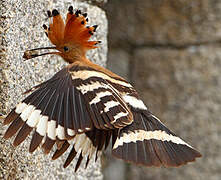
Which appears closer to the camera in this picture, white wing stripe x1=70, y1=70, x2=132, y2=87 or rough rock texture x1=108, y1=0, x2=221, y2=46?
white wing stripe x1=70, y1=70, x2=132, y2=87

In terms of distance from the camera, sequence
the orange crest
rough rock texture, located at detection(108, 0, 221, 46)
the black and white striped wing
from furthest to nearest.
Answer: rough rock texture, located at detection(108, 0, 221, 46)
the orange crest
the black and white striped wing

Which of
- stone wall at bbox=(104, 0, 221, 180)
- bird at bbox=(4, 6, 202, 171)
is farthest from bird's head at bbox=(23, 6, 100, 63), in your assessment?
stone wall at bbox=(104, 0, 221, 180)

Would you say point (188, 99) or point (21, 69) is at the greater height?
point (21, 69)

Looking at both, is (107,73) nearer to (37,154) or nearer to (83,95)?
(83,95)

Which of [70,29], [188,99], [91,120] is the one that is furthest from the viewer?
[188,99]

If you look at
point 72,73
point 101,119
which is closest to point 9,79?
point 72,73

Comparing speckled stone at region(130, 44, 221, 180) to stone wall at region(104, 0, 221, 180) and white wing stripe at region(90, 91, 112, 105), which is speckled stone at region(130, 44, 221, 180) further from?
white wing stripe at region(90, 91, 112, 105)

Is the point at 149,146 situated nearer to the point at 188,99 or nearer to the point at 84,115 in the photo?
the point at 84,115

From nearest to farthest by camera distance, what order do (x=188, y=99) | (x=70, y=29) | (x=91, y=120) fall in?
(x=91, y=120), (x=70, y=29), (x=188, y=99)

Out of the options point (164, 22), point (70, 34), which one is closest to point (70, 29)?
point (70, 34)
